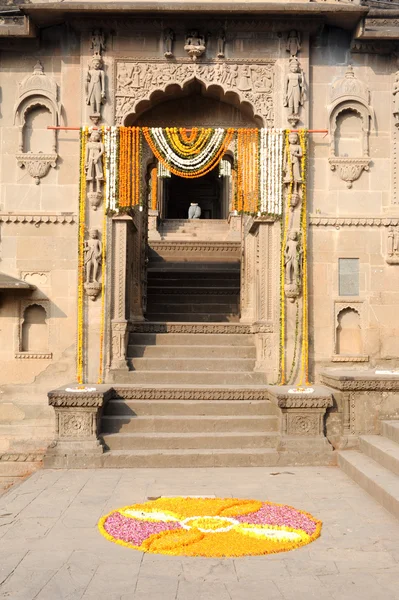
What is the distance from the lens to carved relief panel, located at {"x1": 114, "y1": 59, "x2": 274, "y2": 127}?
35.8ft

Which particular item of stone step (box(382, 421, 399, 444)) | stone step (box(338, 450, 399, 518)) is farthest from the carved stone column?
stone step (box(382, 421, 399, 444))

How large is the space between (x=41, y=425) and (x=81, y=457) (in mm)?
2306

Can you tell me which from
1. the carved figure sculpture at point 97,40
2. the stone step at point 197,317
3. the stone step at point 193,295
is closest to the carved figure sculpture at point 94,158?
the carved figure sculpture at point 97,40

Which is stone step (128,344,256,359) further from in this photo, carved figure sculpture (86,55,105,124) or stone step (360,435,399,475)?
carved figure sculpture (86,55,105,124)

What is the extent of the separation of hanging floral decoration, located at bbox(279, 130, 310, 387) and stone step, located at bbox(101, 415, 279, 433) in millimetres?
1498

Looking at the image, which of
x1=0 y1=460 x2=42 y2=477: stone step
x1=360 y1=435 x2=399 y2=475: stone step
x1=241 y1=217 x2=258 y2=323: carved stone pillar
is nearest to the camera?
x1=360 y1=435 x2=399 y2=475: stone step

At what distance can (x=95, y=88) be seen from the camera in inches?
423

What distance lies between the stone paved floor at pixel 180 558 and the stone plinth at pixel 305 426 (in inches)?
37.3

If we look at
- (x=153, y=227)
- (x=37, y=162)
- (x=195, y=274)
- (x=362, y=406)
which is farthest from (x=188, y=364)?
(x=153, y=227)

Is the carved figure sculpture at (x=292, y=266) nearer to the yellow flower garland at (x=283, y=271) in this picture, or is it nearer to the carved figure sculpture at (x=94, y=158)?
the yellow flower garland at (x=283, y=271)

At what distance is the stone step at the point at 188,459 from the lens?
8578mm

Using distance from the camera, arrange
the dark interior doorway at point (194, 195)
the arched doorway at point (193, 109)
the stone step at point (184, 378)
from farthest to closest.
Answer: the dark interior doorway at point (194, 195) → the arched doorway at point (193, 109) → the stone step at point (184, 378)

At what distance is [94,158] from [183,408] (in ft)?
14.3

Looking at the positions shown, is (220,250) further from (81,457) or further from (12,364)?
(81,457)
